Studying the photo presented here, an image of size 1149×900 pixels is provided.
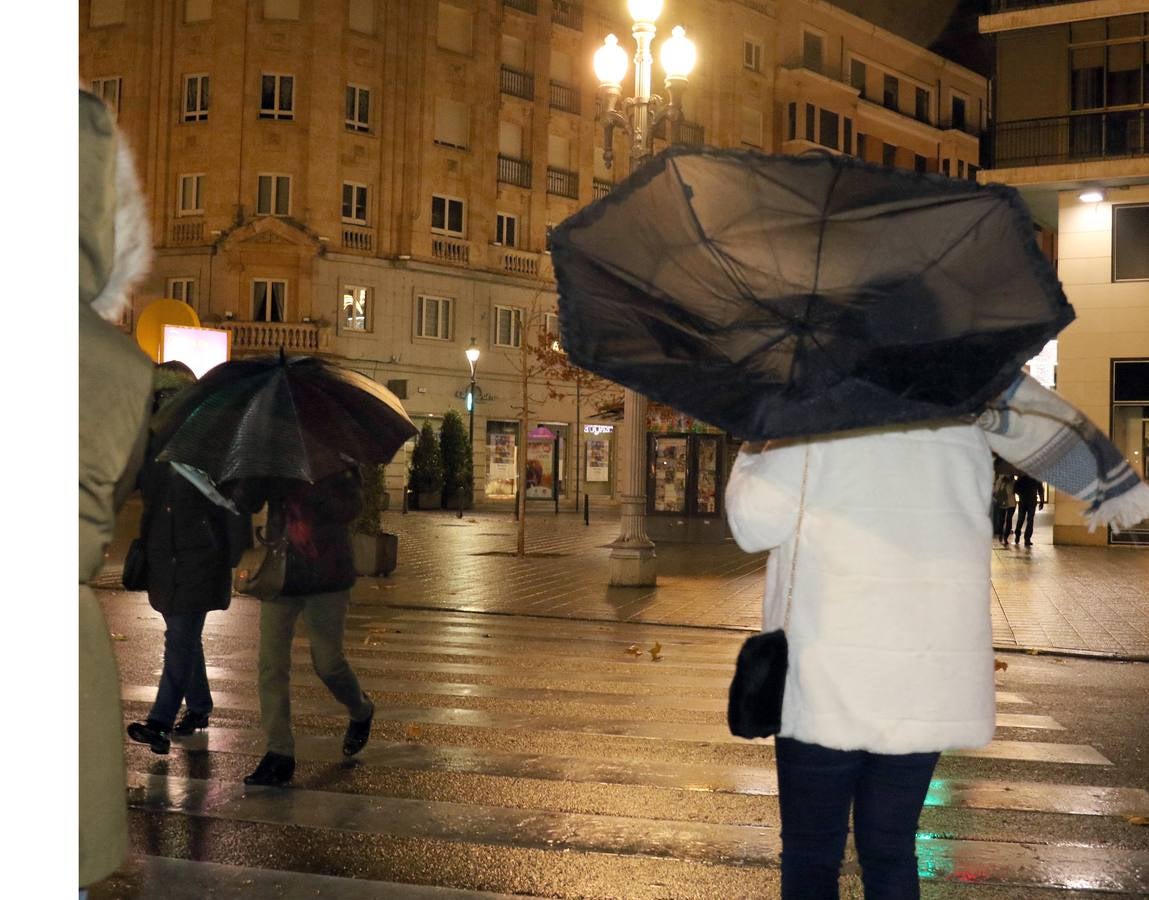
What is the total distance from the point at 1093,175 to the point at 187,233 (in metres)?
26.6

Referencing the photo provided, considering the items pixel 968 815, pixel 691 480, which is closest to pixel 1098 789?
pixel 968 815

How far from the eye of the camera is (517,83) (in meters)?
46.4

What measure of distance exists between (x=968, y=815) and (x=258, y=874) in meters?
3.17

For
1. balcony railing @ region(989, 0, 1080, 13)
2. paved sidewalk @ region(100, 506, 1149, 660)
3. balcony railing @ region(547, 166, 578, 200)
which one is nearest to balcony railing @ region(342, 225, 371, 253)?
balcony railing @ region(547, 166, 578, 200)

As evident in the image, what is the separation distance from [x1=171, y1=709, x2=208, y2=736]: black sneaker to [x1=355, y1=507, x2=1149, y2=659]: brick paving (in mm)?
6574

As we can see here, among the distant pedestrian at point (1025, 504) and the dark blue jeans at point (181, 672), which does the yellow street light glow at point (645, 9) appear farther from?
the distant pedestrian at point (1025, 504)

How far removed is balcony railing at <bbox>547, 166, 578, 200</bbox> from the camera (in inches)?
1870

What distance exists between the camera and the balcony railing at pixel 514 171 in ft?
151

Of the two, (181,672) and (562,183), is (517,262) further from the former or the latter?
(181,672)

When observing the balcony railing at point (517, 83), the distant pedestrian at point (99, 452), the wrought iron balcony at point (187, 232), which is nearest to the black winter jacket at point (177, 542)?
the distant pedestrian at point (99, 452)

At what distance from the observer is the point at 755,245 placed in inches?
135

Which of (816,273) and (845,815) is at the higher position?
(816,273)

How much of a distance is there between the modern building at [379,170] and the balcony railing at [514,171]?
8 cm

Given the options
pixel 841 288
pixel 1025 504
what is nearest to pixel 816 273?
pixel 841 288
